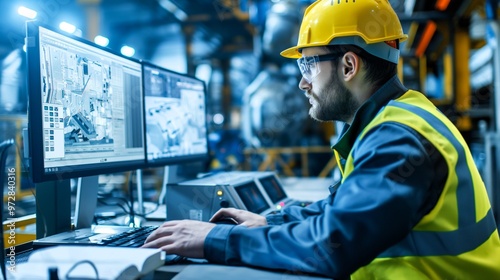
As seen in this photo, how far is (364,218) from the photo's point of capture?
0.79 metres

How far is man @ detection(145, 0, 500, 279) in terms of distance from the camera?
32.0 inches

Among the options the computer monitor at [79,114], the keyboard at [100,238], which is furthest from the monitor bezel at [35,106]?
the keyboard at [100,238]

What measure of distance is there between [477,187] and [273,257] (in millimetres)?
539

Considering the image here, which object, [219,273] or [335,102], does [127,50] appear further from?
[219,273]

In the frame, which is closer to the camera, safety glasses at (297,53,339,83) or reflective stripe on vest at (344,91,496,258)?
reflective stripe on vest at (344,91,496,258)

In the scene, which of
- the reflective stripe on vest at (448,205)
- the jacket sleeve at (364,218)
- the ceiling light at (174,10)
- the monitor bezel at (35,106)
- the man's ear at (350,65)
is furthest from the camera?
the ceiling light at (174,10)

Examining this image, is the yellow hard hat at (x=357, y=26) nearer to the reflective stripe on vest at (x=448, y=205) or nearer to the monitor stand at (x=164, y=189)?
the reflective stripe on vest at (x=448, y=205)

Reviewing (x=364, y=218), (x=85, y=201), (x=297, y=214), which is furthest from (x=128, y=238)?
(x=364, y=218)

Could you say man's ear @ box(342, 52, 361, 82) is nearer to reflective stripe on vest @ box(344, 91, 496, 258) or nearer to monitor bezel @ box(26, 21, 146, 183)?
reflective stripe on vest @ box(344, 91, 496, 258)

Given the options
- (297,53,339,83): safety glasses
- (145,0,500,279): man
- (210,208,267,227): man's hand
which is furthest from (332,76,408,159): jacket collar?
(210,208,267,227): man's hand

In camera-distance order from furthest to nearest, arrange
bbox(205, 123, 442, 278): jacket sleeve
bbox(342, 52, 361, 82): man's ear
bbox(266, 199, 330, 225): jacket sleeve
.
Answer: bbox(266, 199, 330, 225): jacket sleeve
bbox(342, 52, 361, 82): man's ear
bbox(205, 123, 442, 278): jacket sleeve

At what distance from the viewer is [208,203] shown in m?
1.51

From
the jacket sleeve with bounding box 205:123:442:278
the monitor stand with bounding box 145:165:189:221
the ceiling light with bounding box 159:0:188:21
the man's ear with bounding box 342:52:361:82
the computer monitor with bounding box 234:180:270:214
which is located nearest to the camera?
the jacket sleeve with bounding box 205:123:442:278

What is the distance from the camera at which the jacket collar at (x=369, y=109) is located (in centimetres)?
108
